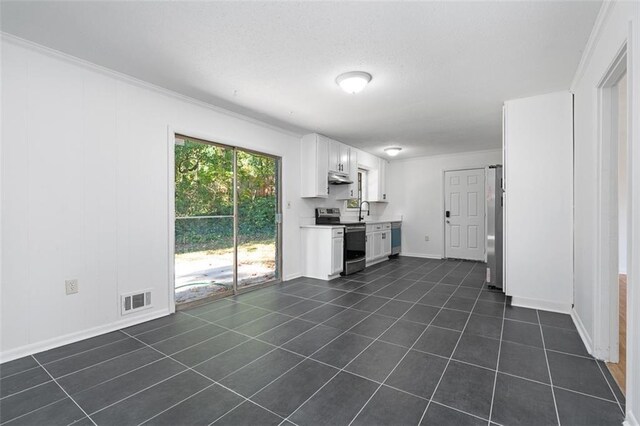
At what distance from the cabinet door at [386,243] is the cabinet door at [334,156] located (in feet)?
6.20

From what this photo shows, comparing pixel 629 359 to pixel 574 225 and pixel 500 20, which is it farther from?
pixel 500 20

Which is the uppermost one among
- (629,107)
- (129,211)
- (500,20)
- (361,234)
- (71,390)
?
(500,20)

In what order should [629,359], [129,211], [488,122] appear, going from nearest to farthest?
[629,359]
[129,211]
[488,122]

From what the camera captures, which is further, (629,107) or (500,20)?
(500,20)

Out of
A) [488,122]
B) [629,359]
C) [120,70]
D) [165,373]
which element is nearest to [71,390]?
[165,373]

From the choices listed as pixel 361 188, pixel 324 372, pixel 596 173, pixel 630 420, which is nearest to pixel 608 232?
pixel 596 173

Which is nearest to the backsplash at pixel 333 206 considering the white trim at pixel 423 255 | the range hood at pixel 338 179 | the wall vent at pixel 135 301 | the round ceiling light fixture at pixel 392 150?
the range hood at pixel 338 179

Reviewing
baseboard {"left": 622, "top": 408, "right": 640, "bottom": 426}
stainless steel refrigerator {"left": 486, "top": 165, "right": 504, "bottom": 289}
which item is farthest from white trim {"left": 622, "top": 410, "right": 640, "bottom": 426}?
stainless steel refrigerator {"left": 486, "top": 165, "right": 504, "bottom": 289}

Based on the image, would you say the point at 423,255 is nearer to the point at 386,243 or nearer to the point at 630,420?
the point at 386,243

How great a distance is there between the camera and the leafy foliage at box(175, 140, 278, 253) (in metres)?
3.36

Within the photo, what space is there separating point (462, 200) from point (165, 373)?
6243 millimetres

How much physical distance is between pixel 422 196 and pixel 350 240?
2.79m

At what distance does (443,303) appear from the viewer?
3.37 metres

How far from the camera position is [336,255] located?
4719 millimetres
